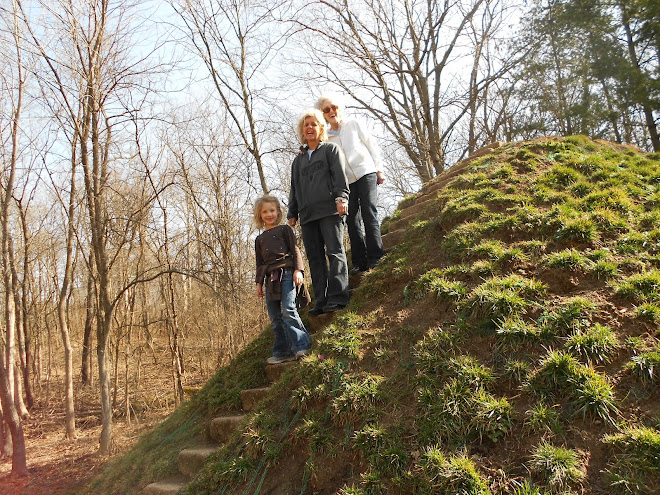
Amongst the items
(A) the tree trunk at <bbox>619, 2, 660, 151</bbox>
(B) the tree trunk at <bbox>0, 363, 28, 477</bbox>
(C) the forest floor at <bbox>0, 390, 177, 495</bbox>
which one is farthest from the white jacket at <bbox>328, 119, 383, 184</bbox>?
(A) the tree trunk at <bbox>619, 2, 660, 151</bbox>

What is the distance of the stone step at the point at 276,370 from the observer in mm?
4354

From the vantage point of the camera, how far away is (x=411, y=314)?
12.8 ft

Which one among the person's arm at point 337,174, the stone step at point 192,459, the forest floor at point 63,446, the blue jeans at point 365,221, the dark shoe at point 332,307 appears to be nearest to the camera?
the stone step at point 192,459

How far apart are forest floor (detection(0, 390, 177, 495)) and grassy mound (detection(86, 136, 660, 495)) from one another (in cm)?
290

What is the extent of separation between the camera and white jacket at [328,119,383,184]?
496 centimetres

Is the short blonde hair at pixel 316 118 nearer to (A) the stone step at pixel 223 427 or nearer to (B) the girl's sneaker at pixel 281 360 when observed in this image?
(B) the girl's sneaker at pixel 281 360

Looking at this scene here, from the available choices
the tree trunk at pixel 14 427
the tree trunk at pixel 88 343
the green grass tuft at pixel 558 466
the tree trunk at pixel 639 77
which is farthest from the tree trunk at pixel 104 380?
the tree trunk at pixel 639 77

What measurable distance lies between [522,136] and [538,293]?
32.1 ft

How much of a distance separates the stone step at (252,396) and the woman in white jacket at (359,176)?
1.82 meters

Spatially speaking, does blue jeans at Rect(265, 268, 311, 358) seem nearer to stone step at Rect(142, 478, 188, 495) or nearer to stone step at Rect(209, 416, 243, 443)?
stone step at Rect(209, 416, 243, 443)

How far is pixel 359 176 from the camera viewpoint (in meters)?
4.95

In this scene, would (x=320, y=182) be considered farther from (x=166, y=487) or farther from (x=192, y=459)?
(x=166, y=487)

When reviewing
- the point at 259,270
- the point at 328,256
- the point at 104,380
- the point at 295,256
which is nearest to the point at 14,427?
the point at 104,380

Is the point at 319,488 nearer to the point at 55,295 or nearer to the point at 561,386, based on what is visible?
the point at 561,386
